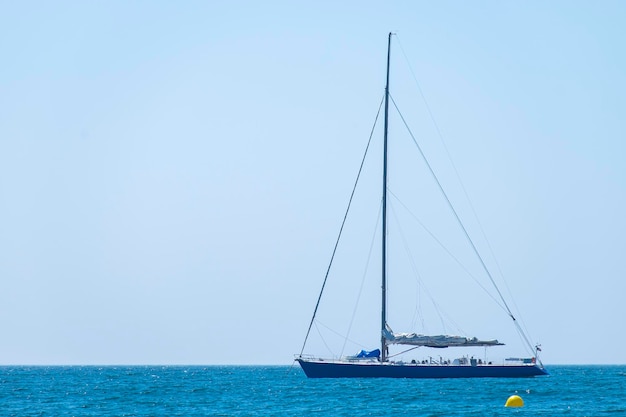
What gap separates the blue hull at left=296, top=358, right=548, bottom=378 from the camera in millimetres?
82125

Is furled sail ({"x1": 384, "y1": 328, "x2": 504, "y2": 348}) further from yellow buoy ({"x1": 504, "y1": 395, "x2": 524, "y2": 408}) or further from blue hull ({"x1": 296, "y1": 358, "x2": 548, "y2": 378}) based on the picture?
yellow buoy ({"x1": 504, "y1": 395, "x2": 524, "y2": 408})

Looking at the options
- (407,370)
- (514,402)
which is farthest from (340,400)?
(407,370)

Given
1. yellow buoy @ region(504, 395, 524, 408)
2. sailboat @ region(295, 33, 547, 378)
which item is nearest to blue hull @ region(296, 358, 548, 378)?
sailboat @ region(295, 33, 547, 378)

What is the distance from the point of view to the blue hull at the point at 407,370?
8212 cm

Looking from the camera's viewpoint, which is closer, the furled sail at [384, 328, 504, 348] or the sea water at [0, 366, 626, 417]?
the sea water at [0, 366, 626, 417]

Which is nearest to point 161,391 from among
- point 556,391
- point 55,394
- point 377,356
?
point 55,394

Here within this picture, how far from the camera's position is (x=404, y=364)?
82.5m

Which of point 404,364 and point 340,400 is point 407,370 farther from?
point 340,400

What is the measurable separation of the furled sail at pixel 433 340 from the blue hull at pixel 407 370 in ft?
11.2

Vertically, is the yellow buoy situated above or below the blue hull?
below

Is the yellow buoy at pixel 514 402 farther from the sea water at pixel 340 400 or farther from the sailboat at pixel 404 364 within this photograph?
the sailboat at pixel 404 364

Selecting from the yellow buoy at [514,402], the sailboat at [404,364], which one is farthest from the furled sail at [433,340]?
the yellow buoy at [514,402]

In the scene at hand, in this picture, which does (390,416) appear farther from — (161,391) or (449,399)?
(161,391)

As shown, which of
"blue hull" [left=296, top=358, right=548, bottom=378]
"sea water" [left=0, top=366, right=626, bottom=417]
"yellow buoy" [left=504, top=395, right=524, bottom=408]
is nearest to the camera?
"sea water" [left=0, top=366, right=626, bottom=417]
